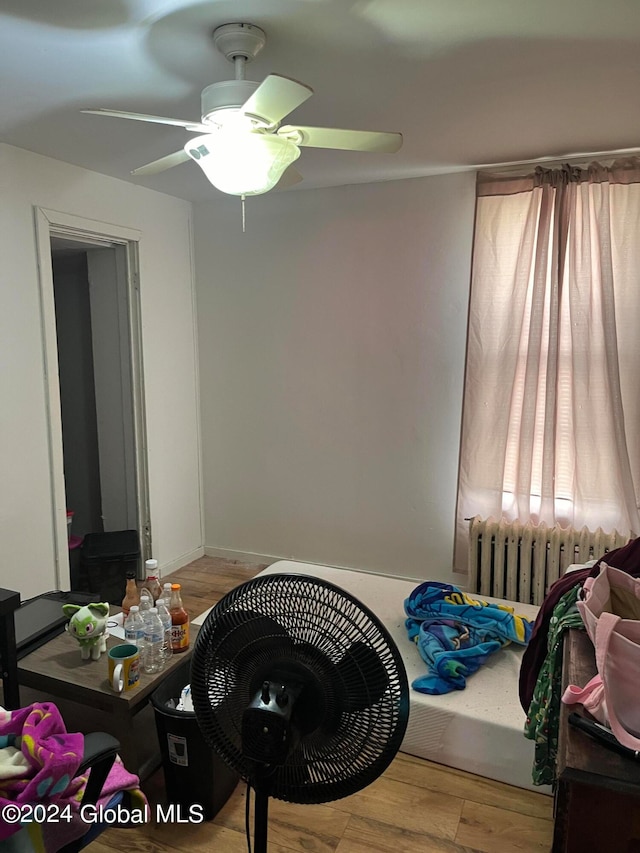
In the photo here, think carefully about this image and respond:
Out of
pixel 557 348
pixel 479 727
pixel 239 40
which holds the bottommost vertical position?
pixel 479 727

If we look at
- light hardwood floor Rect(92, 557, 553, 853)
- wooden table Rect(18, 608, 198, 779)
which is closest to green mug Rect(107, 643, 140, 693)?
wooden table Rect(18, 608, 198, 779)

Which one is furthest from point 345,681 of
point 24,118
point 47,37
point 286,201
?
point 286,201

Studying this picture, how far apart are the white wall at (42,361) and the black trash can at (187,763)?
1.35 m

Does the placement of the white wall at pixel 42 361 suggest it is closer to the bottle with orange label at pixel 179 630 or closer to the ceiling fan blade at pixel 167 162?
the ceiling fan blade at pixel 167 162

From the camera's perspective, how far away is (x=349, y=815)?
73.7 inches

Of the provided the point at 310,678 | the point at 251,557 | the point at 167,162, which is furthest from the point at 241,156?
the point at 251,557

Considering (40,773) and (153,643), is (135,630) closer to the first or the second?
(153,643)

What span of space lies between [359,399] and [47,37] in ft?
7.53

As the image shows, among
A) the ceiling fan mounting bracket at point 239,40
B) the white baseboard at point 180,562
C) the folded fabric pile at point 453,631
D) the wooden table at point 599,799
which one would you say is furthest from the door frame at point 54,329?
the wooden table at point 599,799

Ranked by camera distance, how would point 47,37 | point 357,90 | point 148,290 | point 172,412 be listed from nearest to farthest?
point 47,37 < point 357,90 < point 148,290 < point 172,412

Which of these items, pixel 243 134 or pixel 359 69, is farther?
pixel 359 69

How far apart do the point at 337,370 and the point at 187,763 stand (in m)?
2.28

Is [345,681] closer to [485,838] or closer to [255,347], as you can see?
[485,838]

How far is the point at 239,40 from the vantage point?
1.74 m
